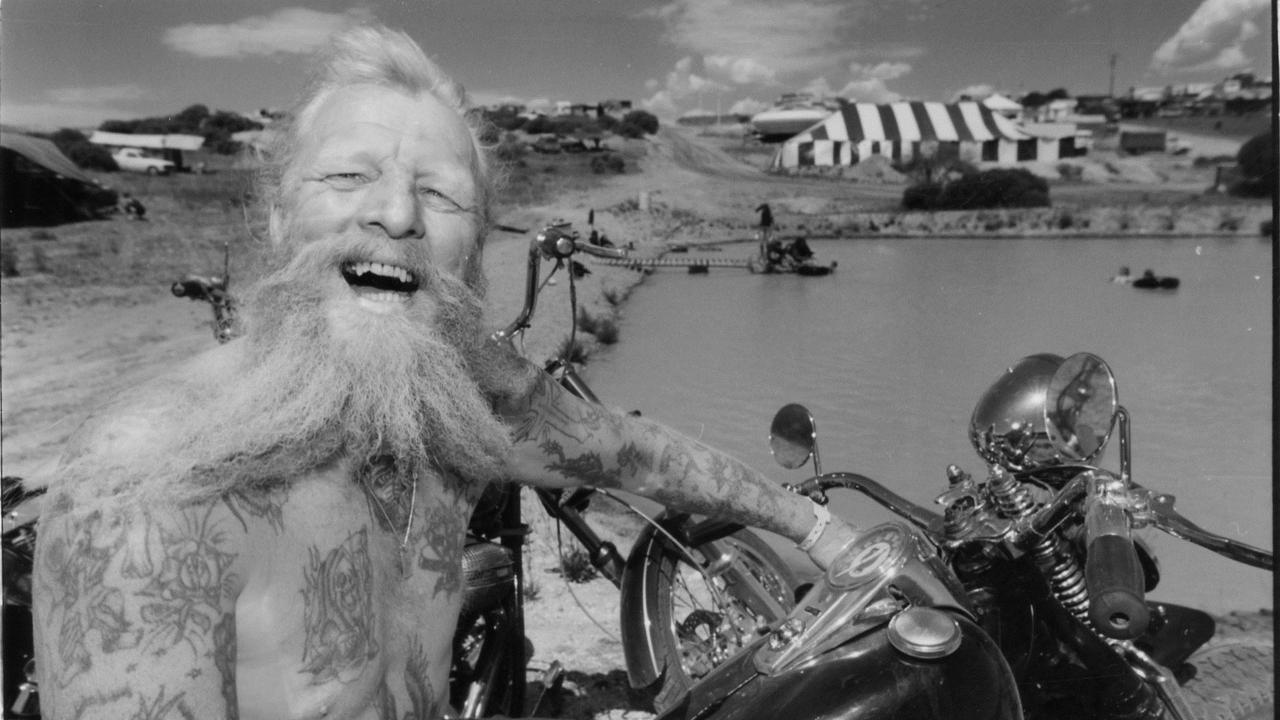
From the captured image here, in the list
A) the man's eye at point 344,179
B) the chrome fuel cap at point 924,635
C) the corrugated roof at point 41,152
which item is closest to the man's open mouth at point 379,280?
the man's eye at point 344,179

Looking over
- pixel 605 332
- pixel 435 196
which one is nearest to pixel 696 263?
pixel 605 332

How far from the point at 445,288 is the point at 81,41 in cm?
526

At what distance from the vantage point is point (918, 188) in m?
8.45

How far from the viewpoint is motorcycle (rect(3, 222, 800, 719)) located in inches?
78.4

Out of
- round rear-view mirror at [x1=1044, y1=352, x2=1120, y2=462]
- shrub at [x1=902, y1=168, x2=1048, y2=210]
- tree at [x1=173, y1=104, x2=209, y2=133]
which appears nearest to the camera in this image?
round rear-view mirror at [x1=1044, y1=352, x2=1120, y2=462]

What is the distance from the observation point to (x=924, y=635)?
1.17 metres

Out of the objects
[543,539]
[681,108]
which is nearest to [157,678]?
[543,539]

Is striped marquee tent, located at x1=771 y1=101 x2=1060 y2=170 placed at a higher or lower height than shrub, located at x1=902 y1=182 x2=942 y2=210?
higher

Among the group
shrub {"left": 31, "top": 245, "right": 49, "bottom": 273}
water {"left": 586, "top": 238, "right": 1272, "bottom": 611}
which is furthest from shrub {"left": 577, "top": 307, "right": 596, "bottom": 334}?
shrub {"left": 31, "top": 245, "right": 49, "bottom": 273}

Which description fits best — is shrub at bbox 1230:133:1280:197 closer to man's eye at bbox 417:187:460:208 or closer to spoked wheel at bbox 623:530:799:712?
spoked wheel at bbox 623:530:799:712

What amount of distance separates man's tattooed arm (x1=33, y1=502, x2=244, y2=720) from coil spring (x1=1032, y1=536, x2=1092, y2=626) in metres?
1.36

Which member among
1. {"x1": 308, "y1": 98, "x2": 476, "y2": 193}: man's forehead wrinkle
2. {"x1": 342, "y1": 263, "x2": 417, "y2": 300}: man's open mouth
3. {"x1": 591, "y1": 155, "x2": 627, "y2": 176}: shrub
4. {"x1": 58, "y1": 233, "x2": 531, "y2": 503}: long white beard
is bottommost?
{"x1": 58, "y1": 233, "x2": 531, "y2": 503}: long white beard

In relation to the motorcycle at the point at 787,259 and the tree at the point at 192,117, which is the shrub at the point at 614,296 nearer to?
the motorcycle at the point at 787,259

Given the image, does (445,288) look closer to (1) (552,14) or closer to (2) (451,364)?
Result: (2) (451,364)
